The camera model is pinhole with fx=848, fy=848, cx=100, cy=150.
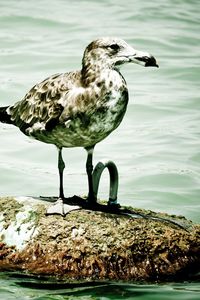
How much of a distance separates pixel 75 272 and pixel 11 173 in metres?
5.35

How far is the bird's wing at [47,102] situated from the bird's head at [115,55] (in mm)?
268

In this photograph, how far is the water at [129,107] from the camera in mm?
10859

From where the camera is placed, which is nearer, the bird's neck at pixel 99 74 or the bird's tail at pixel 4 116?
the bird's neck at pixel 99 74

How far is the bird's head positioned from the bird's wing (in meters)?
0.27

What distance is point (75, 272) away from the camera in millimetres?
6648

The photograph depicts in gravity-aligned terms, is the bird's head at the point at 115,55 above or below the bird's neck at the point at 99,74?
above

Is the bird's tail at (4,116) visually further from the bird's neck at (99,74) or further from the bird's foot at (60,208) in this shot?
the bird's foot at (60,208)

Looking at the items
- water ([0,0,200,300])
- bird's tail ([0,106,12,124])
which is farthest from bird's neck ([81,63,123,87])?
water ([0,0,200,300])

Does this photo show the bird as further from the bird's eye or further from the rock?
the rock

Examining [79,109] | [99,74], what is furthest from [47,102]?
[99,74]

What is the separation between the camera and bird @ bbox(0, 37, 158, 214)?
6.86 metres

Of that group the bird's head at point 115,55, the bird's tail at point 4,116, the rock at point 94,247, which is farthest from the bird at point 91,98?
the bird's tail at point 4,116

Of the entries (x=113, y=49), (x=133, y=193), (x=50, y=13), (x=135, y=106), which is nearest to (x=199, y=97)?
(x=135, y=106)

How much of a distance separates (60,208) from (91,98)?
927 mm
